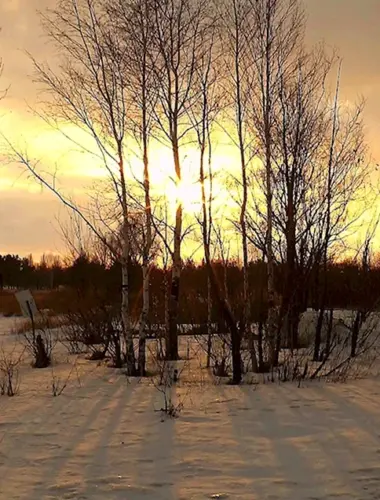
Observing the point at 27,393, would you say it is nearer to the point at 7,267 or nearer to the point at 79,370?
the point at 79,370

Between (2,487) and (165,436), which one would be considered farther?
(165,436)

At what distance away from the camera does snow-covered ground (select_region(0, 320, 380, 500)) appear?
17.4 ft

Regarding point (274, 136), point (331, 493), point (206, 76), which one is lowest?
point (331, 493)

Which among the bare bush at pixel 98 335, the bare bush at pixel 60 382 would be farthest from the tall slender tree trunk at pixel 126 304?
the bare bush at pixel 98 335

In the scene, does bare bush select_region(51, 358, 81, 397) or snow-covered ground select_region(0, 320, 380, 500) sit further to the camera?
bare bush select_region(51, 358, 81, 397)

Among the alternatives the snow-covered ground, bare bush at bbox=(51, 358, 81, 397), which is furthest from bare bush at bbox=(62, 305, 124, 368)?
the snow-covered ground

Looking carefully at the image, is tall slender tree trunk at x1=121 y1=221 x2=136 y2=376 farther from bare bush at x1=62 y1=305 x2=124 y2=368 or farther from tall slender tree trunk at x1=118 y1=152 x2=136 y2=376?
bare bush at x1=62 y1=305 x2=124 y2=368

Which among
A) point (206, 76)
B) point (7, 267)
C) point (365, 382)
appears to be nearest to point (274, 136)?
point (206, 76)

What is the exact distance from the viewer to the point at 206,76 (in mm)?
12250

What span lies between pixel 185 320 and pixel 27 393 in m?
11.6

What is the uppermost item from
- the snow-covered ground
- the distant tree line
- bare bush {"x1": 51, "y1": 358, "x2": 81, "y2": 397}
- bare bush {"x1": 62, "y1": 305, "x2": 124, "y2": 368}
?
the distant tree line

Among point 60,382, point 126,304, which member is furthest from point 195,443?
point 126,304

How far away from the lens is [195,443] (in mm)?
6773

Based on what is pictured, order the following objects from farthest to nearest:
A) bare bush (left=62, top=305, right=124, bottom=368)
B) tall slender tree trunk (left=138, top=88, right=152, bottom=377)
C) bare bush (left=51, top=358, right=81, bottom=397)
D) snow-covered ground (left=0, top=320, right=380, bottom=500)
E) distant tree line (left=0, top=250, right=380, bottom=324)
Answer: distant tree line (left=0, top=250, right=380, bottom=324) → bare bush (left=62, top=305, right=124, bottom=368) → tall slender tree trunk (left=138, top=88, right=152, bottom=377) → bare bush (left=51, top=358, right=81, bottom=397) → snow-covered ground (left=0, top=320, right=380, bottom=500)
